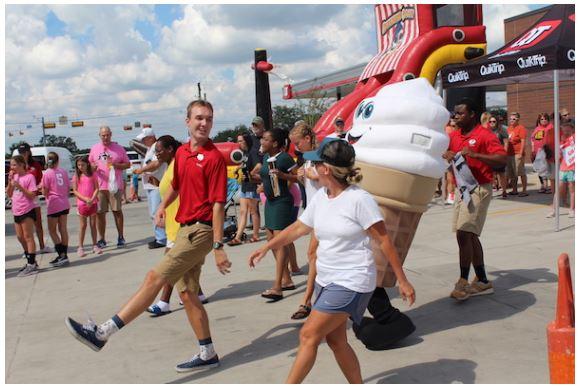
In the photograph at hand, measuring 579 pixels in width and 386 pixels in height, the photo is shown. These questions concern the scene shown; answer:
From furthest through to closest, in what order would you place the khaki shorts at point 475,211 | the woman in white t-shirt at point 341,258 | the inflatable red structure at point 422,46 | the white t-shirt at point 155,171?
the inflatable red structure at point 422,46 < the white t-shirt at point 155,171 < the khaki shorts at point 475,211 < the woman in white t-shirt at point 341,258

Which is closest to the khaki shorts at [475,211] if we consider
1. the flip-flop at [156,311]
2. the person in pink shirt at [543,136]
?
the flip-flop at [156,311]

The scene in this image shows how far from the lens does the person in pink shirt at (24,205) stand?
8344mm

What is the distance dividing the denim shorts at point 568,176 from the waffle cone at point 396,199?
20.3 feet

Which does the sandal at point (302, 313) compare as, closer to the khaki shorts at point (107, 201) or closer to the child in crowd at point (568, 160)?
the khaki shorts at point (107, 201)

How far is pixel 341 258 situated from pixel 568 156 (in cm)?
779

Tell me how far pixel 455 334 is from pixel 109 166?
6.83 meters

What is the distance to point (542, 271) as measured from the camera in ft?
21.3

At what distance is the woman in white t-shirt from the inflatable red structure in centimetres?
915

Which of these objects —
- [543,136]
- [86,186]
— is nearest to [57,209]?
[86,186]

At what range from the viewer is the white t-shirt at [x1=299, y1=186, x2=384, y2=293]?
3.43 metres

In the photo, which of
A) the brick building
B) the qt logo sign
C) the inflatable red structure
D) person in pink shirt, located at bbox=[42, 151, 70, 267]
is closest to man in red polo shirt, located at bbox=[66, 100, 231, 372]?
person in pink shirt, located at bbox=[42, 151, 70, 267]

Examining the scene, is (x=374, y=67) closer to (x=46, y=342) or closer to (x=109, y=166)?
(x=109, y=166)

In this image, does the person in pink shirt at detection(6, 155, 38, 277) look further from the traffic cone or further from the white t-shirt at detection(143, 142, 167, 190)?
the traffic cone

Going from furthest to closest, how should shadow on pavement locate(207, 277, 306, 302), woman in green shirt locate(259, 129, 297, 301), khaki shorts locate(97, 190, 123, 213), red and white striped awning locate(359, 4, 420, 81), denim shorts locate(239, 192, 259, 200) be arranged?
red and white striped awning locate(359, 4, 420, 81) → khaki shorts locate(97, 190, 123, 213) → denim shorts locate(239, 192, 259, 200) → shadow on pavement locate(207, 277, 306, 302) → woman in green shirt locate(259, 129, 297, 301)
